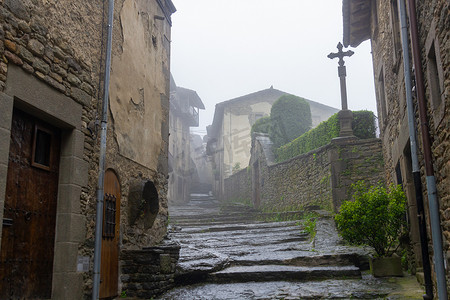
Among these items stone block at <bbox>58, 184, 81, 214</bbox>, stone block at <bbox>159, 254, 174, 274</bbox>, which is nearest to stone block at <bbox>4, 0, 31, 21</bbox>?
stone block at <bbox>58, 184, 81, 214</bbox>

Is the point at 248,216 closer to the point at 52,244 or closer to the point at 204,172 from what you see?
the point at 52,244

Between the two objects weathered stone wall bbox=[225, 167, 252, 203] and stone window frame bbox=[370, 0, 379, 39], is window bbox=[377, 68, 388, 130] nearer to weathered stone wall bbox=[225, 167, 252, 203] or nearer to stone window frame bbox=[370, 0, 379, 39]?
stone window frame bbox=[370, 0, 379, 39]

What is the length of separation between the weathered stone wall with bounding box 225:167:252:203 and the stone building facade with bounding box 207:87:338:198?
153cm

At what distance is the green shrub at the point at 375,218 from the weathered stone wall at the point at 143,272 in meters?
2.99

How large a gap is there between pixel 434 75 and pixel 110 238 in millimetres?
4508

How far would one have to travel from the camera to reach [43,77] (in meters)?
4.76

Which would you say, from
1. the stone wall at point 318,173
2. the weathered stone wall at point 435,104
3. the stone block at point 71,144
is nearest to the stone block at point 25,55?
the stone block at point 71,144

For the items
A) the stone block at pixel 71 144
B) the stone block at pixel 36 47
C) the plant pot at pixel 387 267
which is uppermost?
the stone block at pixel 36 47

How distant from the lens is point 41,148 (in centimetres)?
508

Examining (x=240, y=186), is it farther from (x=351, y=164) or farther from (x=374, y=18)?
(x=374, y=18)

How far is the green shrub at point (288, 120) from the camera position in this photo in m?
21.4

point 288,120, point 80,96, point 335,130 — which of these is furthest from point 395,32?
point 288,120

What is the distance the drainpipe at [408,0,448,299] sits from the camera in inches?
171

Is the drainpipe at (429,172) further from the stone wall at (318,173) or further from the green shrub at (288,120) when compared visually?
the green shrub at (288,120)
